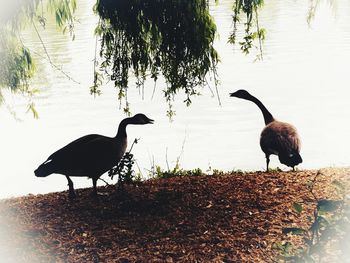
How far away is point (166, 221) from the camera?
201 inches

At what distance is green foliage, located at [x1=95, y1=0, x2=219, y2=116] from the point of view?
543 centimetres

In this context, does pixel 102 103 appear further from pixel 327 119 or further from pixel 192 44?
pixel 192 44

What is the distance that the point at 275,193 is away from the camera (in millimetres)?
5746

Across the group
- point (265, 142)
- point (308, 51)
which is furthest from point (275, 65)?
point (265, 142)

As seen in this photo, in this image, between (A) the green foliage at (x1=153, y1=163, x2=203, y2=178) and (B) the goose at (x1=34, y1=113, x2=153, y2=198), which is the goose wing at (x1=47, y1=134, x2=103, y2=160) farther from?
(A) the green foliage at (x1=153, y1=163, x2=203, y2=178)

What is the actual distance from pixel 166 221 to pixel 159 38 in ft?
7.59

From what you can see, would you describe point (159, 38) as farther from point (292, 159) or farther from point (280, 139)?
point (292, 159)

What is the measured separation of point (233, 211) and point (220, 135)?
8882mm

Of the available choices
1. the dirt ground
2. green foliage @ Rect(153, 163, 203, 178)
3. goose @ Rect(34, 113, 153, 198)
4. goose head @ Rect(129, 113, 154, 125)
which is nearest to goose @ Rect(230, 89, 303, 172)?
the dirt ground

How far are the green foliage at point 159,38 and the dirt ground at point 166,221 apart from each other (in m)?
1.53

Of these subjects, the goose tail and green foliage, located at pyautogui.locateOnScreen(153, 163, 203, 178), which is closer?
the goose tail

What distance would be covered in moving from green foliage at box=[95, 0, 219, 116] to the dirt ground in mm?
1530

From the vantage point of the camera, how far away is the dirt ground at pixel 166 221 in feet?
14.9

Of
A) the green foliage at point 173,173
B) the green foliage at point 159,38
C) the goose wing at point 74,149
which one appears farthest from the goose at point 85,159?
the green foliage at point 173,173
